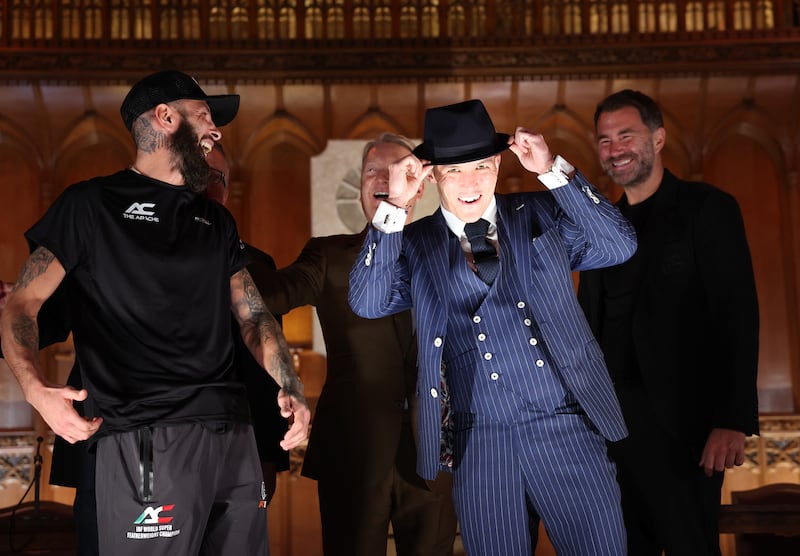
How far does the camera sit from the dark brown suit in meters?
3.12

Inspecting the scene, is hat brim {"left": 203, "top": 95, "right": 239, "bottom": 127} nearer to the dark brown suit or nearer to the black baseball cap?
the black baseball cap

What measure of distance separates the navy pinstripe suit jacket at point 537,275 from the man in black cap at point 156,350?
339mm

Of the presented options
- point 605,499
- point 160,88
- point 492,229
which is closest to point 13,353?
point 160,88

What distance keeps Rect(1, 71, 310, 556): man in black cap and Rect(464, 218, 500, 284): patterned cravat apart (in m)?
0.57

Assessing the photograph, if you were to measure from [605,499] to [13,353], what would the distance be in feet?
4.85

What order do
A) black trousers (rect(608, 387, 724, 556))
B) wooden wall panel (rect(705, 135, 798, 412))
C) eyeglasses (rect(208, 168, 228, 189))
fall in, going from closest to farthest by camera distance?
black trousers (rect(608, 387, 724, 556))
eyeglasses (rect(208, 168, 228, 189))
wooden wall panel (rect(705, 135, 798, 412))

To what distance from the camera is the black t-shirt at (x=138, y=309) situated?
224cm

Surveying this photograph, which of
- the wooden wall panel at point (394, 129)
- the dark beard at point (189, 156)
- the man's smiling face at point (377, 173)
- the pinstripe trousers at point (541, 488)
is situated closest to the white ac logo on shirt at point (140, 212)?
the dark beard at point (189, 156)

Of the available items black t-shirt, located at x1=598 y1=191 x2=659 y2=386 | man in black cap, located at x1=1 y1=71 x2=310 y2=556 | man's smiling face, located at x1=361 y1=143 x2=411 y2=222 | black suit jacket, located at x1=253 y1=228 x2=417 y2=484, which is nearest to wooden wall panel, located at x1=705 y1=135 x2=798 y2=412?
black t-shirt, located at x1=598 y1=191 x2=659 y2=386

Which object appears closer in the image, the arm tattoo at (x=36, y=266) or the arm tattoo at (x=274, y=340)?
the arm tattoo at (x=36, y=266)

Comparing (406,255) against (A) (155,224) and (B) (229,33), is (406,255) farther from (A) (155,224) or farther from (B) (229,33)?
(B) (229,33)

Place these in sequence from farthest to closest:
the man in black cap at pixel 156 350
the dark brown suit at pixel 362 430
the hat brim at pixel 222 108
A: the dark brown suit at pixel 362 430, the hat brim at pixel 222 108, the man in black cap at pixel 156 350

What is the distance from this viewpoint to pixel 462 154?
2438 mm

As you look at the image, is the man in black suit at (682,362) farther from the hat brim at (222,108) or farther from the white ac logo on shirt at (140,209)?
the white ac logo on shirt at (140,209)
